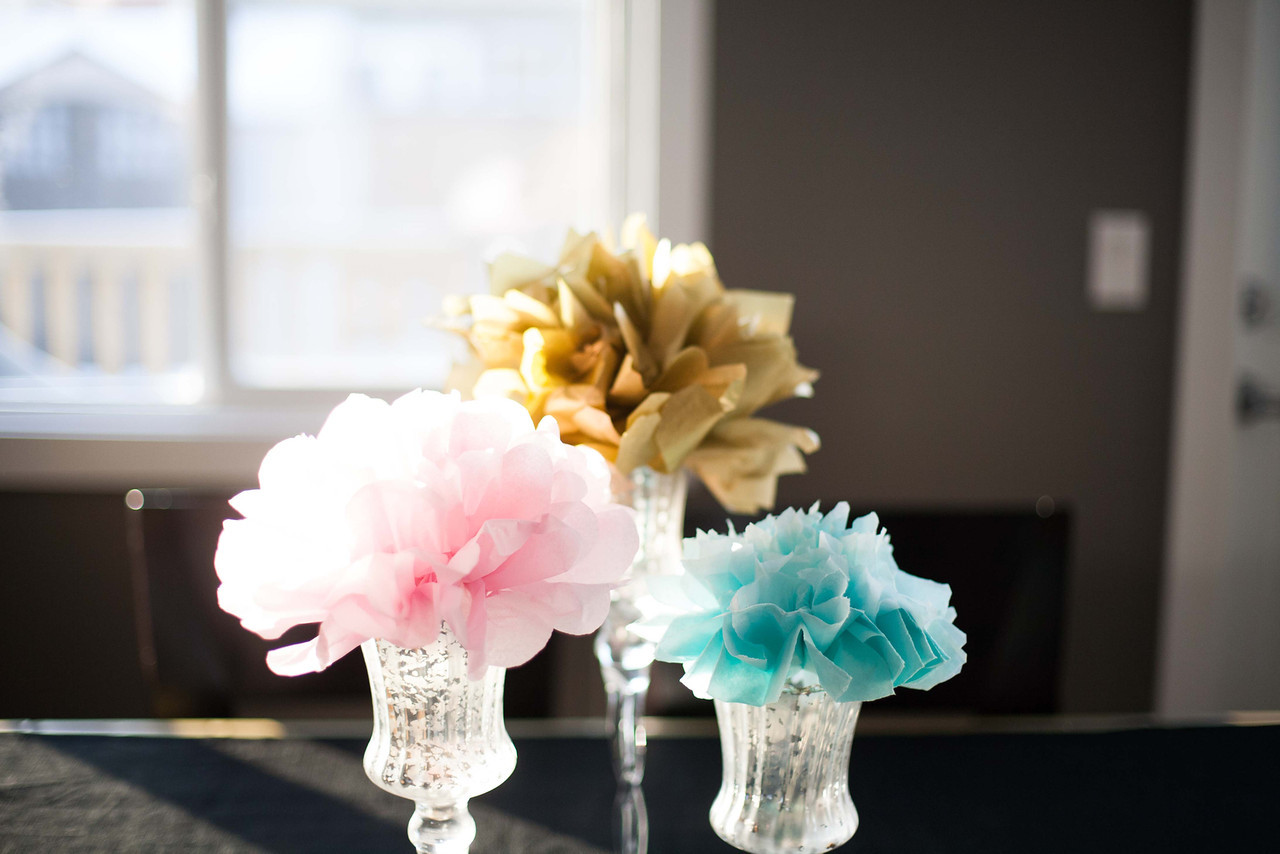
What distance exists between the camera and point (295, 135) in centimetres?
194

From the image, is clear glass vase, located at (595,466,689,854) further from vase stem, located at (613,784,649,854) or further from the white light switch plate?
the white light switch plate

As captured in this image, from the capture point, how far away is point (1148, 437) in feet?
6.18

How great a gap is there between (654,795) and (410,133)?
5.55 feet

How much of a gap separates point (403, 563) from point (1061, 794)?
2.14ft

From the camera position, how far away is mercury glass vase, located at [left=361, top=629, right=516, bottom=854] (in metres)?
0.50

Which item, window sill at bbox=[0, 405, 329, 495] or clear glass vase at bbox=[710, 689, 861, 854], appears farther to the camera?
window sill at bbox=[0, 405, 329, 495]

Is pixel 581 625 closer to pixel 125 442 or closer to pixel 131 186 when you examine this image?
pixel 125 442

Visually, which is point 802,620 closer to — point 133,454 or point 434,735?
point 434,735

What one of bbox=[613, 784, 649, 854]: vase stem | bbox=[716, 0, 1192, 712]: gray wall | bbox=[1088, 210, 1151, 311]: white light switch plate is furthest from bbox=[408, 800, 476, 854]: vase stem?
bbox=[1088, 210, 1151, 311]: white light switch plate

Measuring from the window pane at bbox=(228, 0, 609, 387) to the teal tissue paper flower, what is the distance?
1.43 metres

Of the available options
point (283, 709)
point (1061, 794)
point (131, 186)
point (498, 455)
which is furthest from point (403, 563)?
point (131, 186)

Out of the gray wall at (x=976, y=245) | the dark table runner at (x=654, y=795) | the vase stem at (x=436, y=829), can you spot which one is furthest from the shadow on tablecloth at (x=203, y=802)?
the gray wall at (x=976, y=245)

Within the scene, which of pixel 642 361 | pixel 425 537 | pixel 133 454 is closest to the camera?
pixel 425 537

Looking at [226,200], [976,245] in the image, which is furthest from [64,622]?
[976,245]
